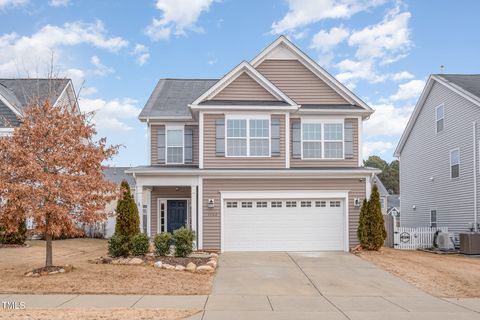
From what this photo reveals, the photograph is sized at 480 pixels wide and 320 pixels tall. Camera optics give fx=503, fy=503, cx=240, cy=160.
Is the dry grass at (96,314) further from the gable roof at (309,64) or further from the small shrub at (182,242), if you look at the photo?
the gable roof at (309,64)

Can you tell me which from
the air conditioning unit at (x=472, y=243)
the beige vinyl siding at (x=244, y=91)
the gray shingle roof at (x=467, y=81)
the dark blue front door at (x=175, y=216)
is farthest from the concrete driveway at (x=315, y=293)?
the gray shingle roof at (x=467, y=81)

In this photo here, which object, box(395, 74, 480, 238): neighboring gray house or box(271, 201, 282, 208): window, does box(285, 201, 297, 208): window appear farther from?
box(395, 74, 480, 238): neighboring gray house

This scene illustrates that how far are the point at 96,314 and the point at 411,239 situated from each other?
56.5 feet

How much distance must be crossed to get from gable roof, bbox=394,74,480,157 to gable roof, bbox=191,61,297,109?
8143mm

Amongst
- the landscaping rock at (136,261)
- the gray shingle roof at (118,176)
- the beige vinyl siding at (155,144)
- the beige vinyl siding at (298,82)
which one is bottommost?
the landscaping rock at (136,261)

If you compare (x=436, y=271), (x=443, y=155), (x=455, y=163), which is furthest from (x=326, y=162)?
(x=443, y=155)

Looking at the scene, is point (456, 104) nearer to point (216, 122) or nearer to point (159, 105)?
point (216, 122)

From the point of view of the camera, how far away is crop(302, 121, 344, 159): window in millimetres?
21297

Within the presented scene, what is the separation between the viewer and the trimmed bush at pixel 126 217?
17625 millimetres

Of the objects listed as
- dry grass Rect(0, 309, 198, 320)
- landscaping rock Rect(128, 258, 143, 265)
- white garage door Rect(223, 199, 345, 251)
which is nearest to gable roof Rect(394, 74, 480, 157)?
white garage door Rect(223, 199, 345, 251)

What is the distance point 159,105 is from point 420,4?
467 inches

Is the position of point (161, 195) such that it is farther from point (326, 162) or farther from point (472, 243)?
point (472, 243)

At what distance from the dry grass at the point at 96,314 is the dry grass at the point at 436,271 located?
671 cm

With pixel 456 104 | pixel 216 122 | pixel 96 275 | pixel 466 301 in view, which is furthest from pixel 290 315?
pixel 456 104
